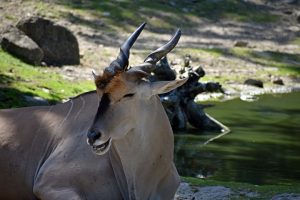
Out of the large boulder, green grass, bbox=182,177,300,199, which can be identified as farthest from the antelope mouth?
the large boulder

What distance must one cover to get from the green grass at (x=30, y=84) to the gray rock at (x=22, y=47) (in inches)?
7.6

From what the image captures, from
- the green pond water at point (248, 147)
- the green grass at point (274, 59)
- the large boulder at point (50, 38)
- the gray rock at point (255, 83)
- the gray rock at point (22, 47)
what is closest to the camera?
the green pond water at point (248, 147)

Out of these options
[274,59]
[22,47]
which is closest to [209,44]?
[274,59]

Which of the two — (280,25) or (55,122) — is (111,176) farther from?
(280,25)

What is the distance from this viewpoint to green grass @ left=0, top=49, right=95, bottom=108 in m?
13.9

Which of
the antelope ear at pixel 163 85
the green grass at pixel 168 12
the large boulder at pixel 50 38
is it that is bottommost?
the green grass at pixel 168 12

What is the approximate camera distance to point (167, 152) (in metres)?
6.58

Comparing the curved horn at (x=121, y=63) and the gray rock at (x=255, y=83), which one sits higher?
the curved horn at (x=121, y=63)

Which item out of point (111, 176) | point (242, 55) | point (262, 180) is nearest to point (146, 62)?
point (111, 176)

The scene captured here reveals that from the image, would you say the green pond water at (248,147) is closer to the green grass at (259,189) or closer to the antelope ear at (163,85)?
the green grass at (259,189)

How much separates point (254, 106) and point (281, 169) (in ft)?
21.7

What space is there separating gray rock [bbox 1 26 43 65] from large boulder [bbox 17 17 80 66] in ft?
3.27

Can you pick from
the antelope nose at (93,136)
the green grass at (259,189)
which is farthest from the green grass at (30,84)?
the antelope nose at (93,136)

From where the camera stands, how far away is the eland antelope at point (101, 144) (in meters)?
5.97
